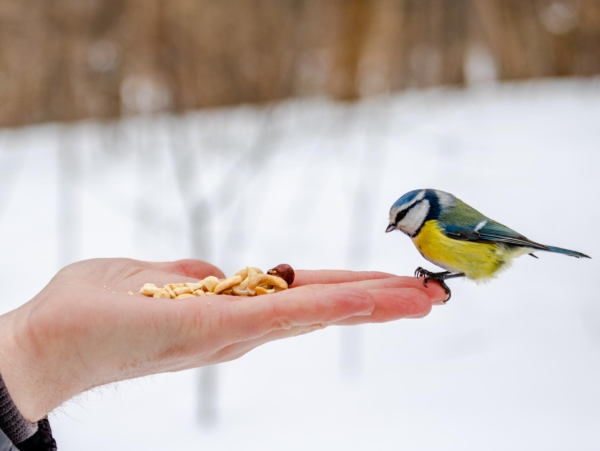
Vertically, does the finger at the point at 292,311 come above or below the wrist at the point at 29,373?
above

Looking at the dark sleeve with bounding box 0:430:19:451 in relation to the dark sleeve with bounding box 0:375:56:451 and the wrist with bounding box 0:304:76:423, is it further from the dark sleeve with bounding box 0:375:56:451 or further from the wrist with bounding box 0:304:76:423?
the wrist with bounding box 0:304:76:423

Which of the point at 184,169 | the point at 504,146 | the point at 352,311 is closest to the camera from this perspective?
the point at 352,311

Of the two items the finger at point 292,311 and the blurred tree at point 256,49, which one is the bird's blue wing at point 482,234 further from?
the blurred tree at point 256,49

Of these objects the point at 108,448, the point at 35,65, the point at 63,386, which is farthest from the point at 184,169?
the point at 63,386

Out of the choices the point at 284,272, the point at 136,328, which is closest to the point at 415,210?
the point at 284,272

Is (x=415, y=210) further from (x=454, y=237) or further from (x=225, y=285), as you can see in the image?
(x=225, y=285)

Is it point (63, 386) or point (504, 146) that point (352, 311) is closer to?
point (63, 386)

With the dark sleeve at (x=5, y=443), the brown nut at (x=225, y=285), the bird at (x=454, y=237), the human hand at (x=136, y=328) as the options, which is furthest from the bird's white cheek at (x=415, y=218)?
the dark sleeve at (x=5, y=443)
